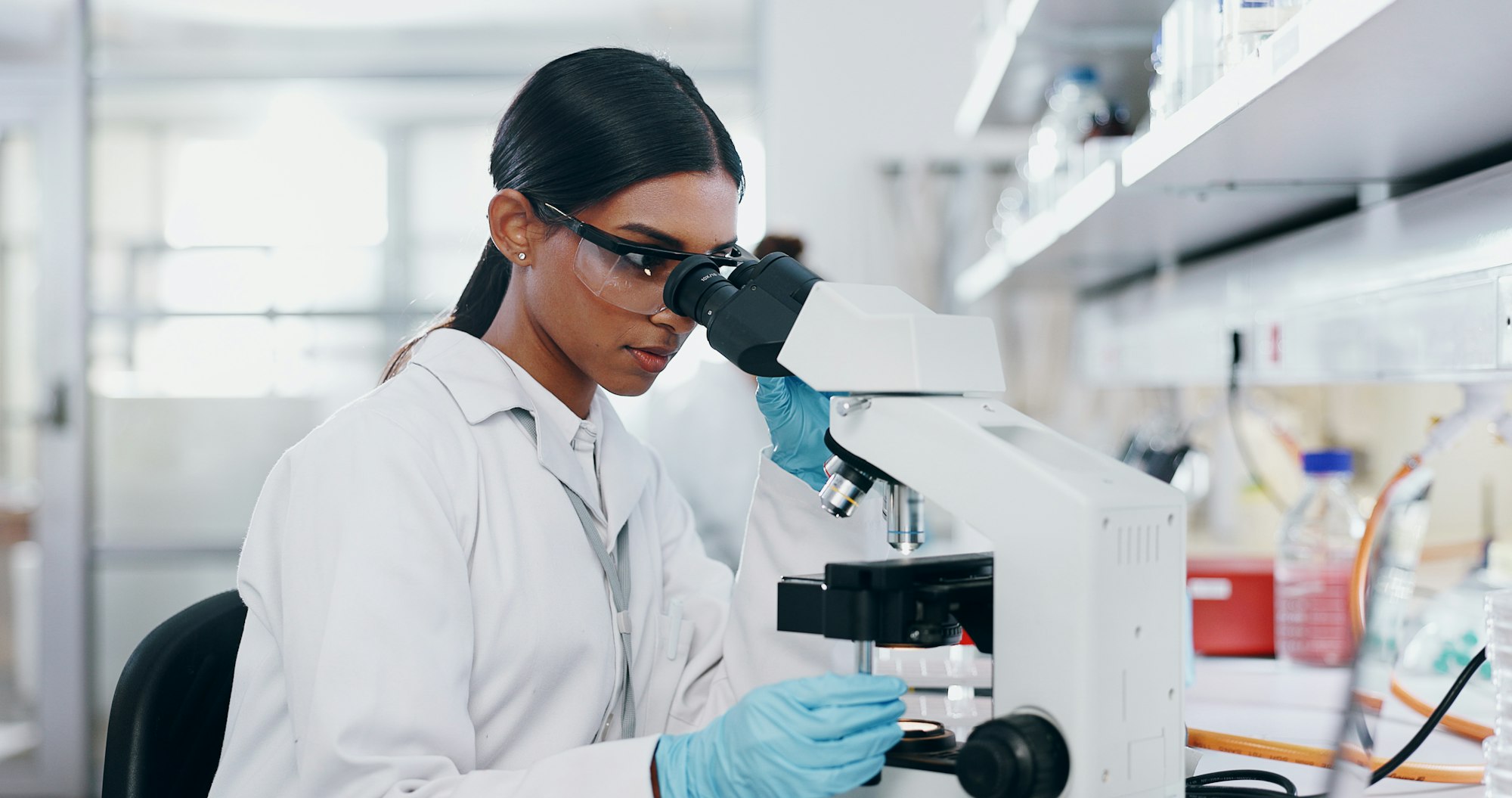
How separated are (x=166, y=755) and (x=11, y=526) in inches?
122

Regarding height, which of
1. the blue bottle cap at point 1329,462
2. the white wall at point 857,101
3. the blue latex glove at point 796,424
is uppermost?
the white wall at point 857,101

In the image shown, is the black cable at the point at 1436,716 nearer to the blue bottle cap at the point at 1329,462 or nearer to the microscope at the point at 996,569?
the microscope at the point at 996,569

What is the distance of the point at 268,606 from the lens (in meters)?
0.98

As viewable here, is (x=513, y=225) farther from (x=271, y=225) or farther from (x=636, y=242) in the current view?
(x=271, y=225)

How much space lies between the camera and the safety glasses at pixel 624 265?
1.11m

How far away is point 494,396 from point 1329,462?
1255 mm

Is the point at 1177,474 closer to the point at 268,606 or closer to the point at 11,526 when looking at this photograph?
the point at 268,606

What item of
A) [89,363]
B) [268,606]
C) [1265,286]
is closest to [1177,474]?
[1265,286]

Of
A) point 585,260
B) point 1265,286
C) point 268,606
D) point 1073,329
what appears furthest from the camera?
point 1073,329

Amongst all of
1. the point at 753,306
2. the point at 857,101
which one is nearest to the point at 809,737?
the point at 753,306

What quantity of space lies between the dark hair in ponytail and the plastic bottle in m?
1.11

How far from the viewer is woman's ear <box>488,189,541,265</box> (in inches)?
46.4

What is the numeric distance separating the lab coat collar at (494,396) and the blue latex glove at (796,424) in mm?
183

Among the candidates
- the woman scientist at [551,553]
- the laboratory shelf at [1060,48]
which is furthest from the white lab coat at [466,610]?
the laboratory shelf at [1060,48]
